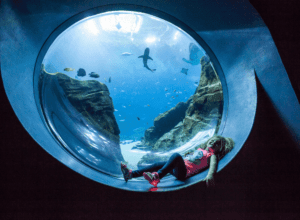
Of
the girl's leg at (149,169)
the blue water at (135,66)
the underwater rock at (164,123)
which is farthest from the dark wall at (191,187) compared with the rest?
the underwater rock at (164,123)

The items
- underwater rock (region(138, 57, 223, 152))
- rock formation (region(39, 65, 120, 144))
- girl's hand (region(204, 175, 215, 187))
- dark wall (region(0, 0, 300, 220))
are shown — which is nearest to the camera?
dark wall (region(0, 0, 300, 220))

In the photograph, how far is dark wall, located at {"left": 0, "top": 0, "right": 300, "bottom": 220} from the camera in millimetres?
1357

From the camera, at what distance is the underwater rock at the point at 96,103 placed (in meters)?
6.60

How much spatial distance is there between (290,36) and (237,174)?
5.28 feet

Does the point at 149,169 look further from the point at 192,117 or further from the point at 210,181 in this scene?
the point at 192,117

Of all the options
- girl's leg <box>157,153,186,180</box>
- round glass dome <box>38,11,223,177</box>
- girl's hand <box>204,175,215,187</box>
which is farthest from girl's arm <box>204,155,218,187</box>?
round glass dome <box>38,11,223,177</box>

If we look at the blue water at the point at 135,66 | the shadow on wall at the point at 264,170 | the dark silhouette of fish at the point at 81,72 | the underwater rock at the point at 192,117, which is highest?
the blue water at the point at 135,66

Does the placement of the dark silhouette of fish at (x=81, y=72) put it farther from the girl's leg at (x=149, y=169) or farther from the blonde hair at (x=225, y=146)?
the blonde hair at (x=225, y=146)

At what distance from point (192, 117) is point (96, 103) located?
5218 mm

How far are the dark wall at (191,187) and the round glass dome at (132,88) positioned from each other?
133 centimetres

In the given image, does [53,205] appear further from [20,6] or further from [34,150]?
[20,6]

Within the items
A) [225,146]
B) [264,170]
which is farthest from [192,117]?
[264,170]

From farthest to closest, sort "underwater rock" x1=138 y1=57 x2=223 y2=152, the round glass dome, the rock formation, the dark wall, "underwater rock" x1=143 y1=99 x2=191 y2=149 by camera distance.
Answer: "underwater rock" x1=143 y1=99 x2=191 y2=149, the rock formation, the round glass dome, "underwater rock" x1=138 y1=57 x2=223 y2=152, the dark wall

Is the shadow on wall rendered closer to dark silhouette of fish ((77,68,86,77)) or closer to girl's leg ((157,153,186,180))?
girl's leg ((157,153,186,180))
